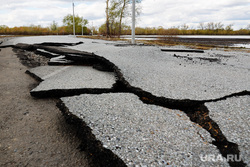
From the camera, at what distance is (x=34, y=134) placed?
202 cm

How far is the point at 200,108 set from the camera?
2299 millimetres

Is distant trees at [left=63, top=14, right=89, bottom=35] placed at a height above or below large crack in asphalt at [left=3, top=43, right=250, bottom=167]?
above

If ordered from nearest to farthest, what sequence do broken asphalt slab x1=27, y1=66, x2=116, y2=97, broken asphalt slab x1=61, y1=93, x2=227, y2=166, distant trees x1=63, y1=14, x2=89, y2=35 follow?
1. broken asphalt slab x1=61, y1=93, x2=227, y2=166
2. broken asphalt slab x1=27, y1=66, x2=116, y2=97
3. distant trees x1=63, y1=14, x2=89, y2=35

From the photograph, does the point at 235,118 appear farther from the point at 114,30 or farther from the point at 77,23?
the point at 77,23

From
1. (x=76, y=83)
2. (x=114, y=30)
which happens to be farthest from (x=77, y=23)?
(x=76, y=83)

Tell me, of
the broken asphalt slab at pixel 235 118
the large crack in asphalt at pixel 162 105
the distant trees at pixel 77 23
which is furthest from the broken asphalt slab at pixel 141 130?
the distant trees at pixel 77 23

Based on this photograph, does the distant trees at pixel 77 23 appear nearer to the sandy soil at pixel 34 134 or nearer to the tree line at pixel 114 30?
the tree line at pixel 114 30

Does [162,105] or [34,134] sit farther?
[162,105]

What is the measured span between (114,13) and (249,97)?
55.2 ft

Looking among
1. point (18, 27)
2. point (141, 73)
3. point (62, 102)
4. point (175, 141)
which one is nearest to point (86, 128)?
point (62, 102)

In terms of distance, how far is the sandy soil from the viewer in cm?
164

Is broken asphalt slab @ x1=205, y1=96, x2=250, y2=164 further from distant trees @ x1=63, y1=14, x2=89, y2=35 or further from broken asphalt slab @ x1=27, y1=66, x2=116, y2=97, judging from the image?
distant trees @ x1=63, y1=14, x2=89, y2=35

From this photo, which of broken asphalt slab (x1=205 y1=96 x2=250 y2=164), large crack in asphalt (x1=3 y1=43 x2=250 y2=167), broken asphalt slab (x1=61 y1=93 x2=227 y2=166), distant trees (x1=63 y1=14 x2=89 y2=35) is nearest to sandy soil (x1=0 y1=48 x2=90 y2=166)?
large crack in asphalt (x1=3 y1=43 x2=250 y2=167)

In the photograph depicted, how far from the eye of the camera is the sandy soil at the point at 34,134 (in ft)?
5.39
